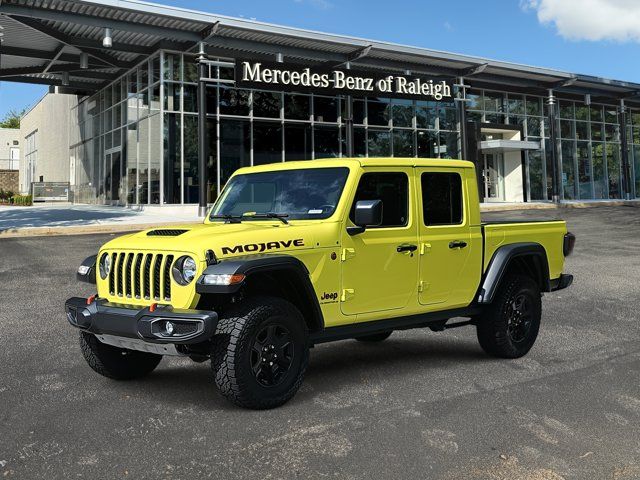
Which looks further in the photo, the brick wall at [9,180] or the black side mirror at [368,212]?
the brick wall at [9,180]

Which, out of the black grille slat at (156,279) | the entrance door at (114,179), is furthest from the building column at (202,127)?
the black grille slat at (156,279)

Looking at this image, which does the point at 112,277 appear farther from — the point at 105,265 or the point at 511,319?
the point at 511,319

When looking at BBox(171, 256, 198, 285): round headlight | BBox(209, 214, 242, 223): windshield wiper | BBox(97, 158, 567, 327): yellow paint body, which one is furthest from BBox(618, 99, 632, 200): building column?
BBox(171, 256, 198, 285): round headlight

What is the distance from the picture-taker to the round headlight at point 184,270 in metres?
4.24

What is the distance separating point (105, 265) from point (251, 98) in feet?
76.5

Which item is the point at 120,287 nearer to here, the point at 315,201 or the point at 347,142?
the point at 315,201

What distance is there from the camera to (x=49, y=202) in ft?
133

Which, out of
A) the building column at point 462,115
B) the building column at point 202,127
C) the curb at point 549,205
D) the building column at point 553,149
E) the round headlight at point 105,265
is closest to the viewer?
the round headlight at point 105,265

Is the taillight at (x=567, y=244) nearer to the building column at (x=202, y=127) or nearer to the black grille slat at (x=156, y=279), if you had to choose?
the black grille slat at (x=156, y=279)

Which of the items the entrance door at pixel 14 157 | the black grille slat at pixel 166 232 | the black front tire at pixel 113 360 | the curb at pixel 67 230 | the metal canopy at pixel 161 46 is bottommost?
the black front tire at pixel 113 360

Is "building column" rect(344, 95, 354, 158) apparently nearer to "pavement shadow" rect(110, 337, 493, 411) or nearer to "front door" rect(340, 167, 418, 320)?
"pavement shadow" rect(110, 337, 493, 411)

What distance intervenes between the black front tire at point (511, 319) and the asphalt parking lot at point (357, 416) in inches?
5.8

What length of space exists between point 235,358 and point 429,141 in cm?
2935

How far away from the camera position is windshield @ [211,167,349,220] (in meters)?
5.05
